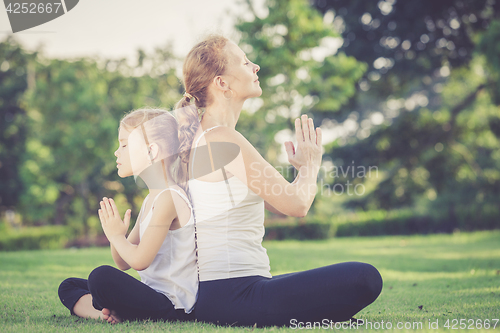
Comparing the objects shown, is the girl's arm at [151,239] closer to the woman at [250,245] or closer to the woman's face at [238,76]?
the woman at [250,245]

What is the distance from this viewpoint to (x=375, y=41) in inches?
724

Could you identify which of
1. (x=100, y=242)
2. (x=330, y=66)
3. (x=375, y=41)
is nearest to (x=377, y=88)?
(x=375, y=41)

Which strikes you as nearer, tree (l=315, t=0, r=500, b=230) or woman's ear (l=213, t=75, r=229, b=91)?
woman's ear (l=213, t=75, r=229, b=91)

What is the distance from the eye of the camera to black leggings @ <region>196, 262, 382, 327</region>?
6.98 feet

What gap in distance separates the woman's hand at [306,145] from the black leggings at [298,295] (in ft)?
1.91

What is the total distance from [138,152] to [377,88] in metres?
17.8

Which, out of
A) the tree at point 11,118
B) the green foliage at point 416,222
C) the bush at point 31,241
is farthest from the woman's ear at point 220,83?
the tree at point 11,118

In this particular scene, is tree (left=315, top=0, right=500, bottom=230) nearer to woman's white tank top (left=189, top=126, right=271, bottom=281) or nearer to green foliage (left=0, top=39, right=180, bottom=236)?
green foliage (left=0, top=39, right=180, bottom=236)

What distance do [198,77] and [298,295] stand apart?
1.32 meters

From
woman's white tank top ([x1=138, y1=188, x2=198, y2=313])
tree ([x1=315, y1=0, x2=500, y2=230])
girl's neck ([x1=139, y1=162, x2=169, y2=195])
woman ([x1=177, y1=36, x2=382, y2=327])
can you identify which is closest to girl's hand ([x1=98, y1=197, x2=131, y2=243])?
woman's white tank top ([x1=138, y1=188, x2=198, y2=313])

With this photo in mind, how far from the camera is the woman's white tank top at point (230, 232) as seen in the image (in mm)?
2252

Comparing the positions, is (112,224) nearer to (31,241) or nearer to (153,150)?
(153,150)

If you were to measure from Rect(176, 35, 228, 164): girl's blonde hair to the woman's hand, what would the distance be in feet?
1.82

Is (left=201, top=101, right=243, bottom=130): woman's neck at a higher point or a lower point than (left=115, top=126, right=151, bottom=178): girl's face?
higher
